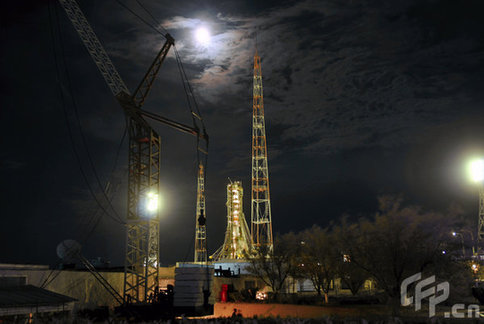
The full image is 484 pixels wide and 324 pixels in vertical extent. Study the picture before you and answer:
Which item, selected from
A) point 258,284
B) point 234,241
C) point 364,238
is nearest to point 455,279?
point 364,238

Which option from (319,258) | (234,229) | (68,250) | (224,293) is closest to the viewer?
(68,250)

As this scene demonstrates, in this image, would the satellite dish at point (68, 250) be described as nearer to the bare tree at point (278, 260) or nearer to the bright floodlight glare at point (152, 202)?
the bright floodlight glare at point (152, 202)

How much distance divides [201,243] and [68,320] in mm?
68315

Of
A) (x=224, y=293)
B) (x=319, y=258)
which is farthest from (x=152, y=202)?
(x=319, y=258)

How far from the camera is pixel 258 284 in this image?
175 feet

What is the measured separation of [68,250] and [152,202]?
11.9 m

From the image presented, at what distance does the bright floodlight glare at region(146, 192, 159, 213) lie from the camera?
44250 mm

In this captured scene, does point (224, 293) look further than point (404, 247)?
Yes

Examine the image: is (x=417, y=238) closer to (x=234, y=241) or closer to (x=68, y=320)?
(x=68, y=320)

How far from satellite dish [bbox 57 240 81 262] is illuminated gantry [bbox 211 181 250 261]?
39709 mm

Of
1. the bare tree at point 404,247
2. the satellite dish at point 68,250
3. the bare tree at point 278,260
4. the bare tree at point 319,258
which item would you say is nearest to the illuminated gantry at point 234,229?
the bare tree at point 278,260

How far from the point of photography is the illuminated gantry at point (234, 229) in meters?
72.9

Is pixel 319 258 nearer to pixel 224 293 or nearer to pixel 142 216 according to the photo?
pixel 224 293

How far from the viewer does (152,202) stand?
4456 cm
